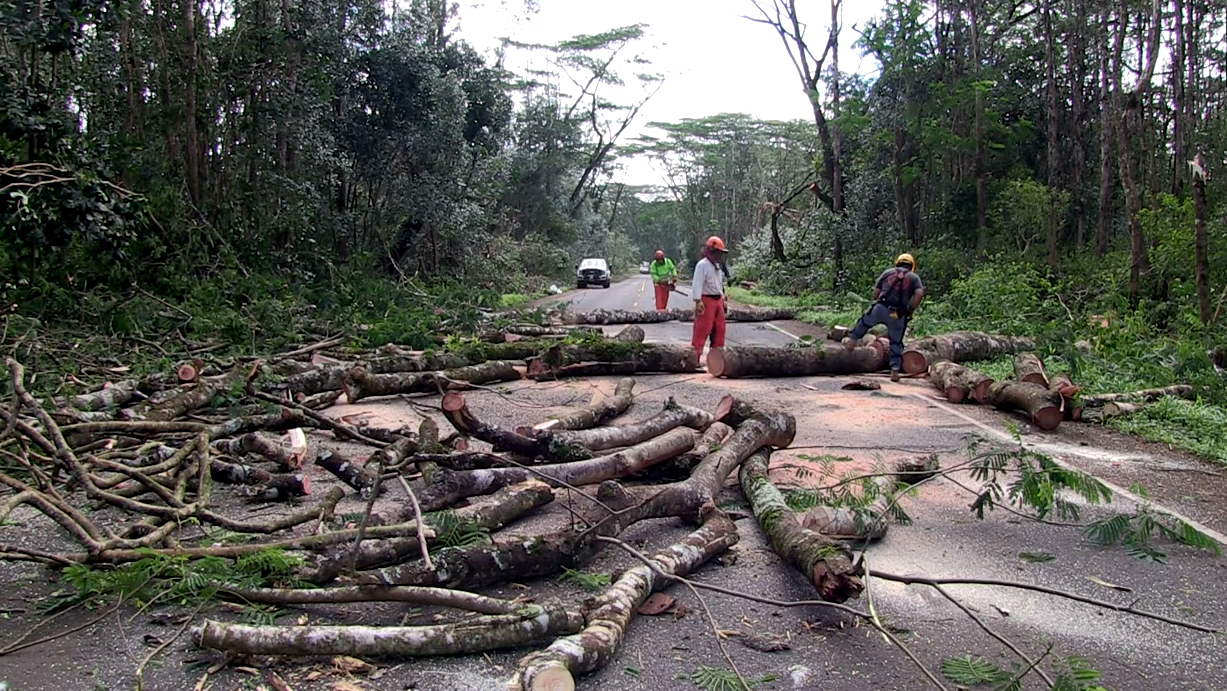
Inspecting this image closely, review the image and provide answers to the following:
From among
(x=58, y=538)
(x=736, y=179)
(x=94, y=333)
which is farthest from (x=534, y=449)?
(x=736, y=179)

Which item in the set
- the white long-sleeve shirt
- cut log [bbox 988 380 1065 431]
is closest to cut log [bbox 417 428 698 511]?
cut log [bbox 988 380 1065 431]

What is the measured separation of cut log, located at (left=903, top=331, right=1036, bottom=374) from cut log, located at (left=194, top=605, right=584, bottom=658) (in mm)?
9021

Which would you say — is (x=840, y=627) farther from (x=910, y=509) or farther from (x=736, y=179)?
(x=736, y=179)

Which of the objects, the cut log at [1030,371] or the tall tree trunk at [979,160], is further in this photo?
the tall tree trunk at [979,160]

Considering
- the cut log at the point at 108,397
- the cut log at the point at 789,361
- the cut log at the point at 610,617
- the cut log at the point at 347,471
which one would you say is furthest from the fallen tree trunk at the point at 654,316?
the cut log at the point at 610,617

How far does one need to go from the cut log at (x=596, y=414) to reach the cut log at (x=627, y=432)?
0.19m

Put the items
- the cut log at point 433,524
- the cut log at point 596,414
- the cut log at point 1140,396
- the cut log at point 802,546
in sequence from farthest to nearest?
the cut log at point 1140,396, the cut log at point 596,414, the cut log at point 433,524, the cut log at point 802,546

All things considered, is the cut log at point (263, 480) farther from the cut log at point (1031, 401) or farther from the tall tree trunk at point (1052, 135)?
the tall tree trunk at point (1052, 135)

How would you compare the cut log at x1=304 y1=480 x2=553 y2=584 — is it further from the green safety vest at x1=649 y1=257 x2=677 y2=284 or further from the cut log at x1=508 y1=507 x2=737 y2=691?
the green safety vest at x1=649 y1=257 x2=677 y2=284

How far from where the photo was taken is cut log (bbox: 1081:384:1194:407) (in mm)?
8766

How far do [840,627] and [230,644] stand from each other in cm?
254

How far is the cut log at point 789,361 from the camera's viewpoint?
1105 centimetres

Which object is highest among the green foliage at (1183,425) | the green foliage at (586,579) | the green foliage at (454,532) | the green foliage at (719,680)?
the green foliage at (454,532)

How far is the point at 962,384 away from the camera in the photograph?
383 inches
